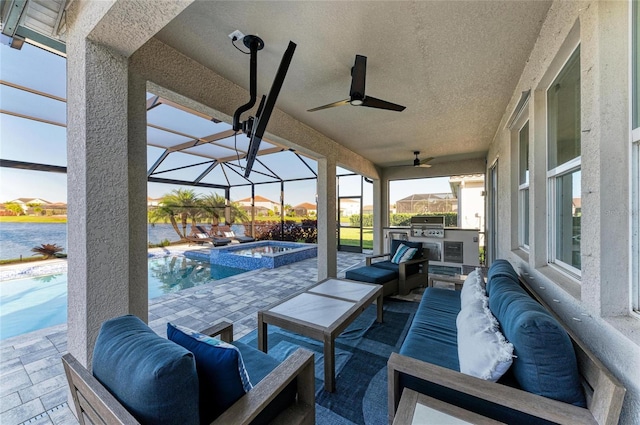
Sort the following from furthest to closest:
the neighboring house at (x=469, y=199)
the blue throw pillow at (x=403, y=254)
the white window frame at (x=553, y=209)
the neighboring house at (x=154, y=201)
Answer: the neighboring house at (x=154, y=201) → the neighboring house at (x=469, y=199) → the blue throw pillow at (x=403, y=254) → the white window frame at (x=553, y=209)

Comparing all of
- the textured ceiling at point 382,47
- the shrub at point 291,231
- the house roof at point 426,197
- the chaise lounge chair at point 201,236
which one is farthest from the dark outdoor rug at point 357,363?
the chaise lounge chair at point 201,236

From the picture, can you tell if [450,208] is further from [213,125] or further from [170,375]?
[170,375]

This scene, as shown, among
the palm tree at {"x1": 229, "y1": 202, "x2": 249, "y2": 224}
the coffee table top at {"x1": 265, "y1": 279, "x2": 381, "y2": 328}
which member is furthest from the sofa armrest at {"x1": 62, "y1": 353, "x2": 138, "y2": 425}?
the palm tree at {"x1": 229, "y1": 202, "x2": 249, "y2": 224}

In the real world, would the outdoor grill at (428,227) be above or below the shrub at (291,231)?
above

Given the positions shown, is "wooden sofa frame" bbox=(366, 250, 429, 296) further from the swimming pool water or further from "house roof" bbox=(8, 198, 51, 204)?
"house roof" bbox=(8, 198, 51, 204)

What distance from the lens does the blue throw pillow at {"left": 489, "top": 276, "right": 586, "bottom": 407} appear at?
0.97 meters

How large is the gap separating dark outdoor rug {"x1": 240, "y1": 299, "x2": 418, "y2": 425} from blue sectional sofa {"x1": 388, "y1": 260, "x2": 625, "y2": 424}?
408 mm

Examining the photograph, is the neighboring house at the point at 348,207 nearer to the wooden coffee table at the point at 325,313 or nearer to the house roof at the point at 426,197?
the house roof at the point at 426,197

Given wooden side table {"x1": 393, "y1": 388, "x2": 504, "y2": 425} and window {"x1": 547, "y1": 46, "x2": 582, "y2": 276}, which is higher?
window {"x1": 547, "y1": 46, "x2": 582, "y2": 276}

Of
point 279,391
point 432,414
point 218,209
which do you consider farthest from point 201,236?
point 432,414

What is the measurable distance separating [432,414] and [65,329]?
375 cm

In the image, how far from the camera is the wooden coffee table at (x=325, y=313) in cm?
185

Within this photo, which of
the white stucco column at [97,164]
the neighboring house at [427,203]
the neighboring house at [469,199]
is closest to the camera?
the white stucco column at [97,164]

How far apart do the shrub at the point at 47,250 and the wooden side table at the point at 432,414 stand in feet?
29.5
